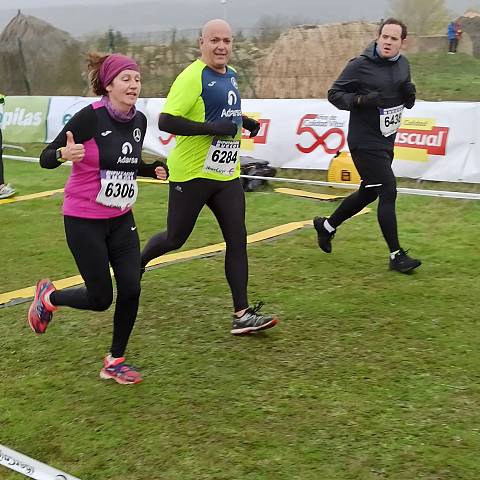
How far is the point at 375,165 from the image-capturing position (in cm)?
594

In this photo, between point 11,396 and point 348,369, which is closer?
point 11,396

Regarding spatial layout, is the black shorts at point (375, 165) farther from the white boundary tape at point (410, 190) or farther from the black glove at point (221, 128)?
the white boundary tape at point (410, 190)

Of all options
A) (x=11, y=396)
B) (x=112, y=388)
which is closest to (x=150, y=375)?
(x=112, y=388)

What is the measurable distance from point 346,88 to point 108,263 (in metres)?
2.90

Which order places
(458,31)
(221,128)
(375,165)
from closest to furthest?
1. (221,128)
2. (375,165)
3. (458,31)

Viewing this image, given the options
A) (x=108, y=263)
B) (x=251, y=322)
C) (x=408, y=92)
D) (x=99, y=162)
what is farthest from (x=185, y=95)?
(x=408, y=92)

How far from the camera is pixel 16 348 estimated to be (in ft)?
14.7

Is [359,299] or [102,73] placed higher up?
[102,73]

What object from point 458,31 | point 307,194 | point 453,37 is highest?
point 458,31

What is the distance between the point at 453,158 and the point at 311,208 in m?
2.37

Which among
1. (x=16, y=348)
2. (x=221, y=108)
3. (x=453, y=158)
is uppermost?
(x=221, y=108)

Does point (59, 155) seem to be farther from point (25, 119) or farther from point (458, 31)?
point (458, 31)

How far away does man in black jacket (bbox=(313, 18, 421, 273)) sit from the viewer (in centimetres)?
581

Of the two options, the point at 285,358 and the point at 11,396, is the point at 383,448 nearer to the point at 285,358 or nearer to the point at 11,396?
the point at 285,358
